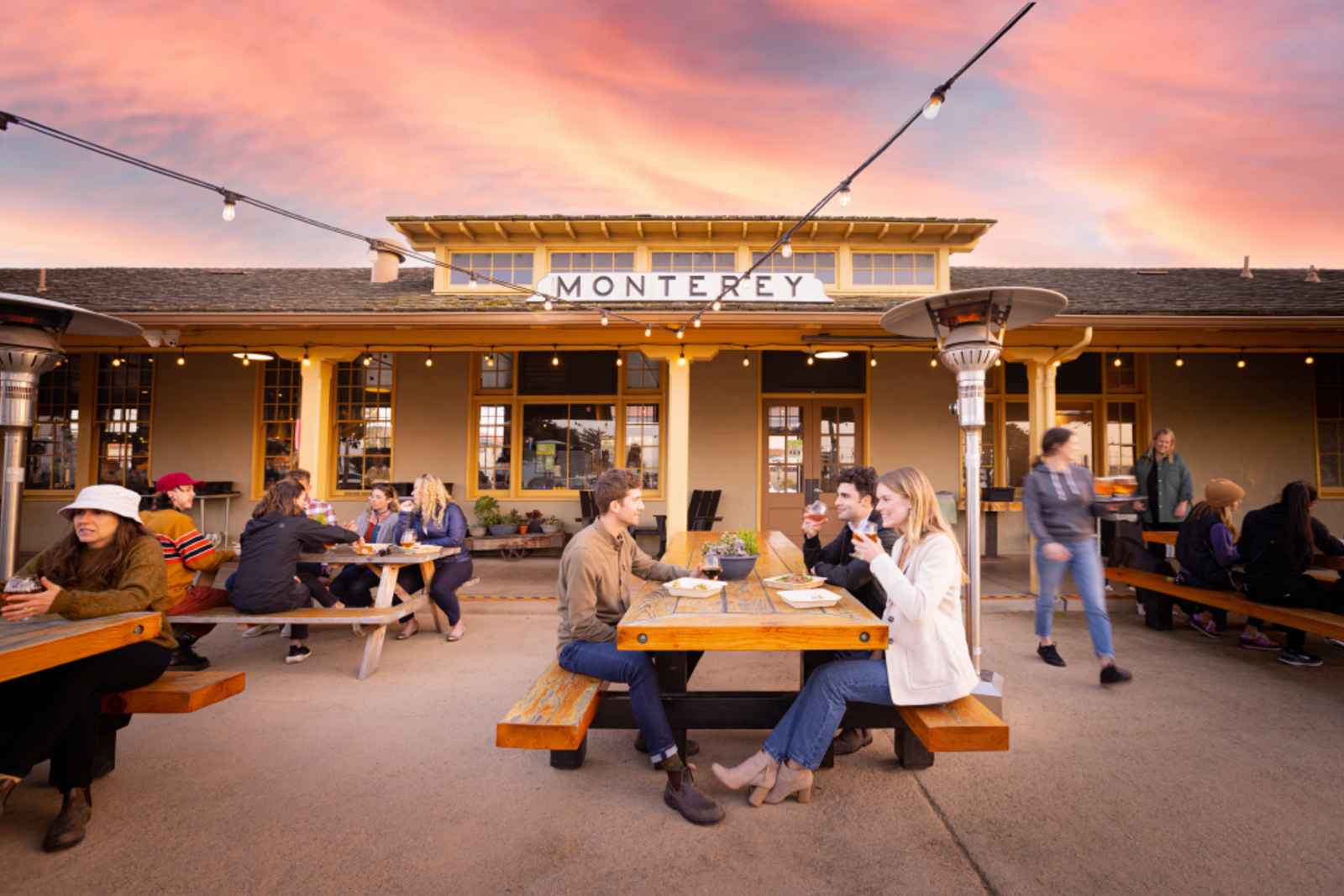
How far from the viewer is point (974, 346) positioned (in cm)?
369

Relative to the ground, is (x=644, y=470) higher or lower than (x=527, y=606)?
higher

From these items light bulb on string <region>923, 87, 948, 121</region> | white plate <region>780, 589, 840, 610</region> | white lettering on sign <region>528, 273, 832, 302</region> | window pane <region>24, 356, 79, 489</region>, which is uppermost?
white lettering on sign <region>528, 273, 832, 302</region>

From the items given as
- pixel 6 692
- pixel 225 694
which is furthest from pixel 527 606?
pixel 6 692

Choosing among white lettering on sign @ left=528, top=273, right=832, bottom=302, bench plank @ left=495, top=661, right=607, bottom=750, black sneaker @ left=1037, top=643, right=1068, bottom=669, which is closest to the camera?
bench plank @ left=495, top=661, right=607, bottom=750

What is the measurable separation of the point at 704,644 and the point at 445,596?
3.82 meters

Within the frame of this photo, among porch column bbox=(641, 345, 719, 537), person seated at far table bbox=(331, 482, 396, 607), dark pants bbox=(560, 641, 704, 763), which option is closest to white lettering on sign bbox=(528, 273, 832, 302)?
porch column bbox=(641, 345, 719, 537)

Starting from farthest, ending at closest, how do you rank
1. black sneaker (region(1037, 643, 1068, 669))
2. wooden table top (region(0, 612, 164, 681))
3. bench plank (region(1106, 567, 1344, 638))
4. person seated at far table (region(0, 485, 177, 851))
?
black sneaker (region(1037, 643, 1068, 669)) → bench plank (region(1106, 567, 1344, 638)) → person seated at far table (region(0, 485, 177, 851)) → wooden table top (region(0, 612, 164, 681))

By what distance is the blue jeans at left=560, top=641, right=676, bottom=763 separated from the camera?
266 centimetres

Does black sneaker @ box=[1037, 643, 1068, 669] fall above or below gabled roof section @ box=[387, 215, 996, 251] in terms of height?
below

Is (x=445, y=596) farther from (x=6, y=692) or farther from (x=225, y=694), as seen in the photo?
(x=6, y=692)

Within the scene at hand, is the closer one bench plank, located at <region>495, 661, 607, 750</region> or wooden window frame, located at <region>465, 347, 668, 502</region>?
bench plank, located at <region>495, 661, 607, 750</region>

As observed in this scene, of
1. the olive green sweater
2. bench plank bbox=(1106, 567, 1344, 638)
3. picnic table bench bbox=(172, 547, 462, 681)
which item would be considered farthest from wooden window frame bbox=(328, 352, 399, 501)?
bench plank bbox=(1106, 567, 1344, 638)

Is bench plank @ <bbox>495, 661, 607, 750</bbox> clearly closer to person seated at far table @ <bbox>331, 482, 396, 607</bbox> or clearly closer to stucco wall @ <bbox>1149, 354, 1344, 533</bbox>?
person seated at far table @ <bbox>331, 482, 396, 607</bbox>

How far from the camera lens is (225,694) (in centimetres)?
289
